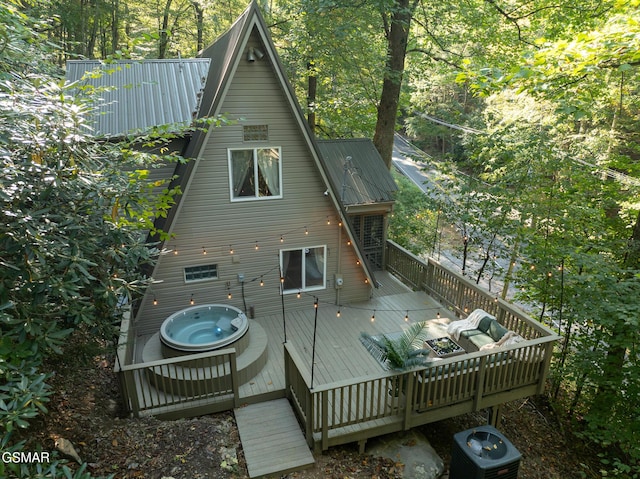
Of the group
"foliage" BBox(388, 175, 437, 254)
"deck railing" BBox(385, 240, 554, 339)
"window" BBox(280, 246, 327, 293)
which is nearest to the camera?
"deck railing" BBox(385, 240, 554, 339)

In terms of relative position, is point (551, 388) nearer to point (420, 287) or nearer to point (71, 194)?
point (420, 287)

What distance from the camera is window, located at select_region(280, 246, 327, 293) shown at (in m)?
10.1

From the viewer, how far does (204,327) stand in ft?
29.2

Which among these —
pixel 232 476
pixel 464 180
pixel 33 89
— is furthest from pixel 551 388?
pixel 33 89

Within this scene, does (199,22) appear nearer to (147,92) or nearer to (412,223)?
(147,92)

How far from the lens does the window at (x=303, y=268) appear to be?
33.1 ft

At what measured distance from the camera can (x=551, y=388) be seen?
9.66m

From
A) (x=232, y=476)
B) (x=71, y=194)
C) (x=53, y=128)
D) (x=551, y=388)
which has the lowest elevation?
(x=551, y=388)

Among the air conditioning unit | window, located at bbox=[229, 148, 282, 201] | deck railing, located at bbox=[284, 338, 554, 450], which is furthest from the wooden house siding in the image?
the air conditioning unit

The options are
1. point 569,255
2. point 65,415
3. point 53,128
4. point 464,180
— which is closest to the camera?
point 53,128

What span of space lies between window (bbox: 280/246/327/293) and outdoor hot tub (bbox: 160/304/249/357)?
5.71 ft

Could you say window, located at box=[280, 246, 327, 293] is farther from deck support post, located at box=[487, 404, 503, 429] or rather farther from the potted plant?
deck support post, located at box=[487, 404, 503, 429]

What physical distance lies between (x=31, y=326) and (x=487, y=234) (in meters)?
11.3

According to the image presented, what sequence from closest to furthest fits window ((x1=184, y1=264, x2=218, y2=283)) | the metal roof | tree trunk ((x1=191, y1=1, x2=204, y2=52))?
1. window ((x1=184, y1=264, x2=218, y2=283))
2. the metal roof
3. tree trunk ((x1=191, y1=1, x2=204, y2=52))
